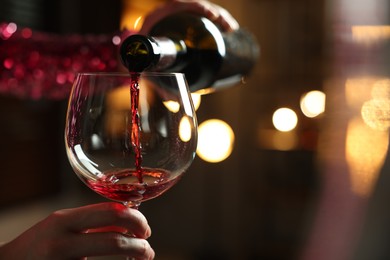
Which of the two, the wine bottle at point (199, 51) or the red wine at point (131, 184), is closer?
the red wine at point (131, 184)

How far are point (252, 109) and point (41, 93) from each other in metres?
1.88

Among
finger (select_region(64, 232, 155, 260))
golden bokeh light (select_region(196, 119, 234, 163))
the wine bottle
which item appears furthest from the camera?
golden bokeh light (select_region(196, 119, 234, 163))

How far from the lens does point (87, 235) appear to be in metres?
0.55

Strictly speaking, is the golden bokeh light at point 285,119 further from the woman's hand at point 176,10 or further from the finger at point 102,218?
the finger at point 102,218

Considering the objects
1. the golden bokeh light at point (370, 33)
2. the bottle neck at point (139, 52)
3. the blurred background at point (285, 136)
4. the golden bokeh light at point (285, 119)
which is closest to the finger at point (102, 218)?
the bottle neck at point (139, 52)

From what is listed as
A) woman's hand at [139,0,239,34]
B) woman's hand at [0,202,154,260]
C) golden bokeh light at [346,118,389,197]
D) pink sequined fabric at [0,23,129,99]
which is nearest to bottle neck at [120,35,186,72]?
woman's hand at [0,202,154,260]

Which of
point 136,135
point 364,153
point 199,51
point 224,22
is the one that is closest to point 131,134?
point 136,135

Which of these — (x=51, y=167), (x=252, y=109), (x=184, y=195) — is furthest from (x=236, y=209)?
(x=51, y=167)

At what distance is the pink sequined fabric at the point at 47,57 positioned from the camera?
1.06 m

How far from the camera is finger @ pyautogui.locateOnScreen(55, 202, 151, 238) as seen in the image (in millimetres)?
548

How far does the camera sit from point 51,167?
298 cm

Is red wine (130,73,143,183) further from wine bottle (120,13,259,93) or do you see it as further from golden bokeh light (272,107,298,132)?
golden bokeh light (272,107,298,132)

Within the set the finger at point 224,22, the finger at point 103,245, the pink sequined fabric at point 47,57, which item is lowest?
the finger at point 103,245

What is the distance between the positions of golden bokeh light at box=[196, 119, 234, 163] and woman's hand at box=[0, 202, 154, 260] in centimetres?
230
